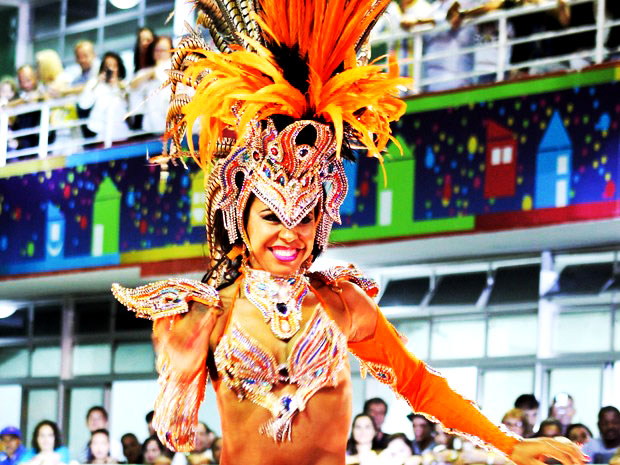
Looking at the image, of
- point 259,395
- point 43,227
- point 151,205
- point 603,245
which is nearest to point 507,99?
point 603,245

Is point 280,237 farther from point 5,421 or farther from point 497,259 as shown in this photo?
point 5,421

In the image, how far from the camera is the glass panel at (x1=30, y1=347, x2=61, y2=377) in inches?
449

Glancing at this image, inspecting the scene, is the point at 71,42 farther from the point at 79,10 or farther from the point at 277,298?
the point at 277,298

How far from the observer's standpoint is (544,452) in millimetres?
2969

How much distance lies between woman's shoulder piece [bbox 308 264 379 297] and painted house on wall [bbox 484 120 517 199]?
433 cm

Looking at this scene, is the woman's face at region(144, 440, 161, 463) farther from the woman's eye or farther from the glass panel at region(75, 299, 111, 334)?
the woman's eye

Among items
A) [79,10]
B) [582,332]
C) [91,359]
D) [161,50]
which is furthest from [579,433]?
[79,10]

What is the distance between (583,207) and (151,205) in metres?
3.38

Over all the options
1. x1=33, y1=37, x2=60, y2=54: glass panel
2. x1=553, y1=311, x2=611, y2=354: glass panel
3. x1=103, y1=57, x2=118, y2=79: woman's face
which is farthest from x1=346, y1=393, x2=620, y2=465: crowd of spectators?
x1=33, y1=37, x2=60, y2=54: glass panel

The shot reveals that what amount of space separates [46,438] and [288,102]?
4.81 m

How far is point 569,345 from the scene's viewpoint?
7.88 metres

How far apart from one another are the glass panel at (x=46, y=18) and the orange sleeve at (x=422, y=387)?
1041cm

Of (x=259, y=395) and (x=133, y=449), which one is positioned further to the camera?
(x=133, y=449)

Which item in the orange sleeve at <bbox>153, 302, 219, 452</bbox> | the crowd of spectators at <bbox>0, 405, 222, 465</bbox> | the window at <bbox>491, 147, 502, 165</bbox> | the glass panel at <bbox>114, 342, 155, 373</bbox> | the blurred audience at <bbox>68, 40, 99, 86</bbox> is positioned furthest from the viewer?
the glass panel at <bbox>114, 342, 155, 373</bbox>
